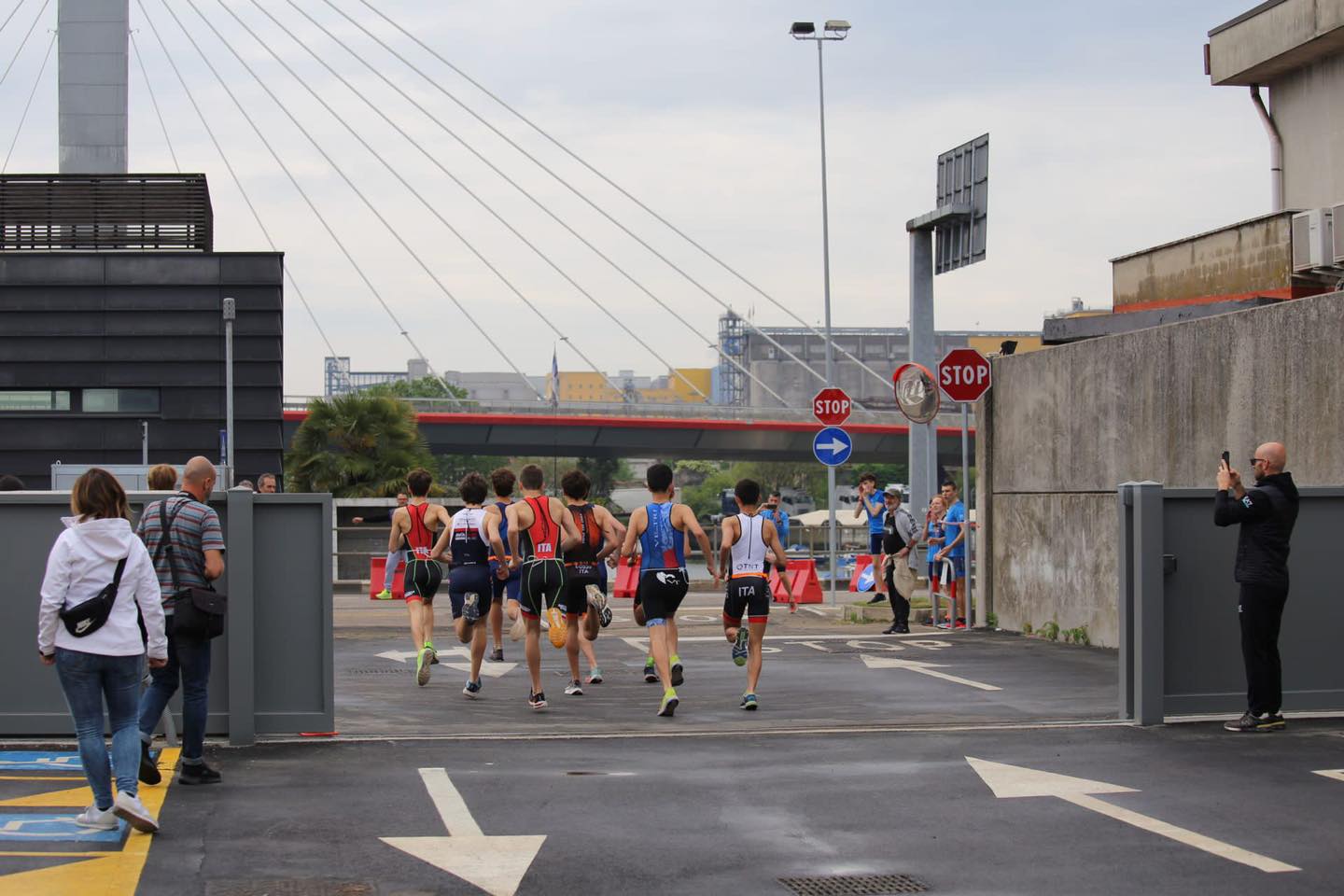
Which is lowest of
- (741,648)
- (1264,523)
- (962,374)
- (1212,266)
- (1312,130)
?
(741,648)

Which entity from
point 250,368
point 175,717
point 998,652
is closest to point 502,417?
point 250,368

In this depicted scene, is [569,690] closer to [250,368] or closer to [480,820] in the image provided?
[480,820]

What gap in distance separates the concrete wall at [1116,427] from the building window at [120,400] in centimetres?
1533

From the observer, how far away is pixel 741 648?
41.1 ft

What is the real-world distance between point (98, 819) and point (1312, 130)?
2191 cm

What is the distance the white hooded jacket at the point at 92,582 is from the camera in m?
7.30

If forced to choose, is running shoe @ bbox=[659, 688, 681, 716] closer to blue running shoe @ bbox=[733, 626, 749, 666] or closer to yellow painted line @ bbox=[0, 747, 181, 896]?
blue running shoe @ bbox=[733, 626, 749, 666]

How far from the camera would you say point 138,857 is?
6.84 m

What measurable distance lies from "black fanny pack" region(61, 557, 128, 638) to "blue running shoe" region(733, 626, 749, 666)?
19.5 feet

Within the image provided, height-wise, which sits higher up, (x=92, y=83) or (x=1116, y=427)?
(x=92, y=83)

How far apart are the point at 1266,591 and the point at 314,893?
6.30 metres

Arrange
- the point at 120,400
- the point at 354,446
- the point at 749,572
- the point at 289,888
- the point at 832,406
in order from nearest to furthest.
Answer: the point at 289,888 < the point at 749,572 < the point at 832,406 < the point at 120,400 < the point at 354,446

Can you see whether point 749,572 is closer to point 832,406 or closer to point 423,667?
point 423,667

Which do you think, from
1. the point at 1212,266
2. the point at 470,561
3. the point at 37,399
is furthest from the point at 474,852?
the point at 37,399
